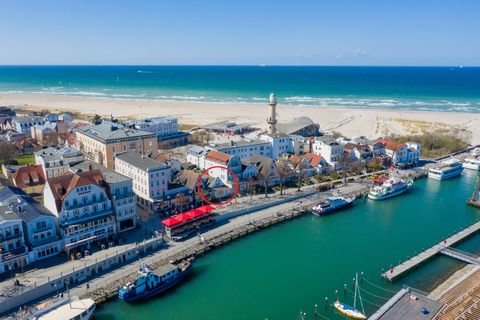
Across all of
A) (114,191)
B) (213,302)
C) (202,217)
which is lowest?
(213,302)

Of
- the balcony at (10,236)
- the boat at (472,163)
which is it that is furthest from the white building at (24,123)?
the boat at (472,163)

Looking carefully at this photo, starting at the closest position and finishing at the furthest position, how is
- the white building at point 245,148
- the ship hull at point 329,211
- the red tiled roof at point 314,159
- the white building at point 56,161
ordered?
1. the white building at point 56,161
2. the ship hull at point 329,211
3. the white building at point 245,148
4. the red tiled roof at point 314,159

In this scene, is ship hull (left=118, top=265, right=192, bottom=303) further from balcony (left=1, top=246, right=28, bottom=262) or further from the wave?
the wave

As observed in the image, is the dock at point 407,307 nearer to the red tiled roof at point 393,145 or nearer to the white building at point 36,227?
the white building at point 36,227

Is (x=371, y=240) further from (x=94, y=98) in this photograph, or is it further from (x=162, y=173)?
(x=94, y=98)

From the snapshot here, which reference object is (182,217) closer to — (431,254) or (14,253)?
(14,253)

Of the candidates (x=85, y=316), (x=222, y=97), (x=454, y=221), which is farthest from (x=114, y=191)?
(x=222, y=97)
